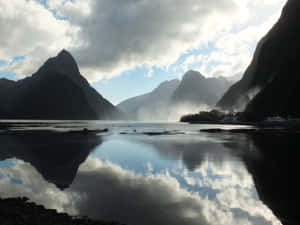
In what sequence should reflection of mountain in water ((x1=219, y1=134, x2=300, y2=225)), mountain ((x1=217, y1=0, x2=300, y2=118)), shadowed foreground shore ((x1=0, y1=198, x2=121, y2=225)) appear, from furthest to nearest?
mountain ((x1=217, y1=0, x2=300, y2=118)) < reflection of mountain in water ((x1=219, y1=134, x2=300, y2=225)) < shadowed foreground shore ((x1=0, y1=198, x2=121, y2=225))

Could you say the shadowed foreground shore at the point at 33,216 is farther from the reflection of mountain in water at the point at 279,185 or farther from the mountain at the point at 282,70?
the mountain at the point at 282,70

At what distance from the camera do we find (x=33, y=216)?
1154 cm

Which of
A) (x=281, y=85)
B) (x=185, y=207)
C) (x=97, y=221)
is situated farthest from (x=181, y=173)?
(x=281, y=85)

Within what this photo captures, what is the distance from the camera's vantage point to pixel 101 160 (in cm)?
3000

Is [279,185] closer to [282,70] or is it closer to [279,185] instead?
[279,185]

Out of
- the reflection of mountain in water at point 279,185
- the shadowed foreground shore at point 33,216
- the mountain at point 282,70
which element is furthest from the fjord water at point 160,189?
the mountain at point 282,70

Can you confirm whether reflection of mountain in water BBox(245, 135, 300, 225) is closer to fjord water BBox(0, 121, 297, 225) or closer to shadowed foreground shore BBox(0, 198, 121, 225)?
fjord water BBox(0, 121, 297, 225)

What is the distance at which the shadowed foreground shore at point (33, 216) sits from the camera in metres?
10.8

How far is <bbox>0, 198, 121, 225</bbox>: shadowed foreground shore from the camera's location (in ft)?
35.4

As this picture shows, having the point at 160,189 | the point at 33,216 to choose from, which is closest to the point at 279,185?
the point at 160,189

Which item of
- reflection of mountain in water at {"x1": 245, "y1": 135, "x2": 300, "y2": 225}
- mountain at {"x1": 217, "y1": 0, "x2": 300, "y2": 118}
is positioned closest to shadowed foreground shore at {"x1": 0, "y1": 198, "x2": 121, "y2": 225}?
reflection of mountain in water at {"x1": 245, "y1": 135, "x2": 300, "y2": 225}

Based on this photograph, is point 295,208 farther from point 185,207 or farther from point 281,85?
point 281,85

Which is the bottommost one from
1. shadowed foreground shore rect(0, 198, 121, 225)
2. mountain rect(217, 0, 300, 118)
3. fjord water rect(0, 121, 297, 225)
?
fjord water rect(0, 121, 297, 225)

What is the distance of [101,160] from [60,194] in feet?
45.3
